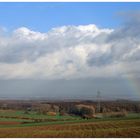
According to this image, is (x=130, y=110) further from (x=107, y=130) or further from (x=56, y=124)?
(x=56, y=124)

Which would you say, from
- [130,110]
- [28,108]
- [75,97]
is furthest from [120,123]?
[28,108]

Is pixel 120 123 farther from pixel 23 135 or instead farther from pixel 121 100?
pixel 23 135

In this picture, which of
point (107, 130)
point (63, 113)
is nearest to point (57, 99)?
point (63, 113)

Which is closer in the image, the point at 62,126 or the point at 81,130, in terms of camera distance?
the point at 81,130

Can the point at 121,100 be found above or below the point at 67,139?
above

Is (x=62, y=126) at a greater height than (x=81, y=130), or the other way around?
(x=62, y=126)

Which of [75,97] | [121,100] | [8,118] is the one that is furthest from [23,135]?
[121,100]

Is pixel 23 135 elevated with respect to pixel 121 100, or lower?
lower
